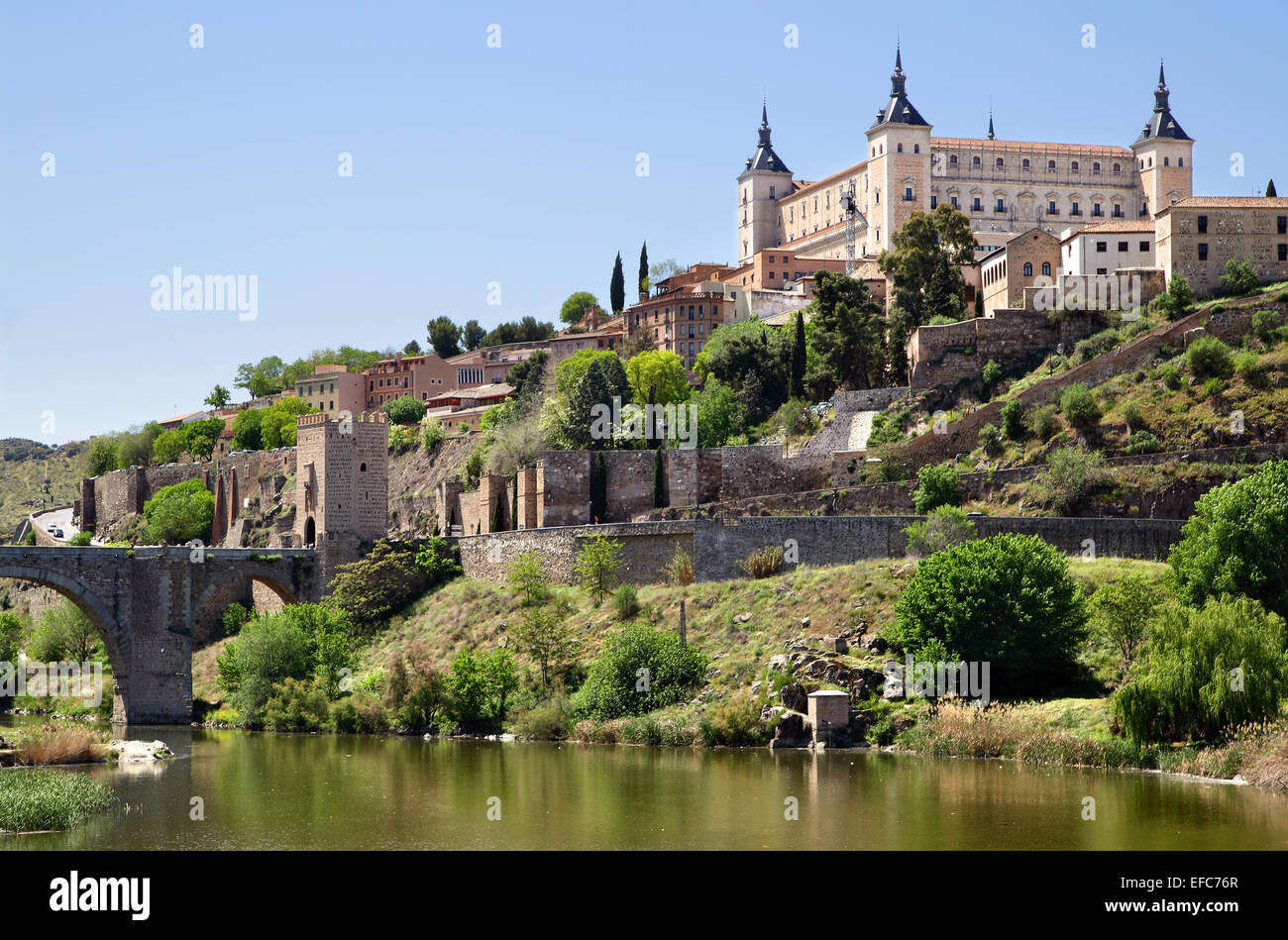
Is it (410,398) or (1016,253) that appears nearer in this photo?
(1016,253)

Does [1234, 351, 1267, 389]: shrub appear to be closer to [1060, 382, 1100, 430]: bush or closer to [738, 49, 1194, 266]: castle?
[1060, 382, 1100, 430]: bush

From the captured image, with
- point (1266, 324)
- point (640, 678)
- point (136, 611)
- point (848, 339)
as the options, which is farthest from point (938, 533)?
point (136, 611)

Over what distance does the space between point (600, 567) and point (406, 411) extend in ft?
161

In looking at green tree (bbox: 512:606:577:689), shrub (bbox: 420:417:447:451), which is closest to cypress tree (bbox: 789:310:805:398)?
shrub (bbox: 420:417:447:451)

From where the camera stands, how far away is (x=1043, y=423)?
57.0 metres

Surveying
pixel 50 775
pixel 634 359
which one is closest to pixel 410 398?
pixel 634 359

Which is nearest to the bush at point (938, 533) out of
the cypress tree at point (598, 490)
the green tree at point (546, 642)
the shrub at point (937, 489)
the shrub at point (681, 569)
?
the shrub at point (937, 489)

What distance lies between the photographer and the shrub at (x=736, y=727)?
136ft

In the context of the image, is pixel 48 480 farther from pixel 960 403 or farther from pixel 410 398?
pixel 960 403

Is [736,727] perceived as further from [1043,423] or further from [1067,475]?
[1043,423]

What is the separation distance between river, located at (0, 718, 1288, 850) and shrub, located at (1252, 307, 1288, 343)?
28810 mm

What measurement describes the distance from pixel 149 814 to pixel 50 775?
13.6 feet

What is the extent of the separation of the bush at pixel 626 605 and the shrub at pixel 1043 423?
16.5m

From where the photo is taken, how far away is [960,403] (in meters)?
62.2
